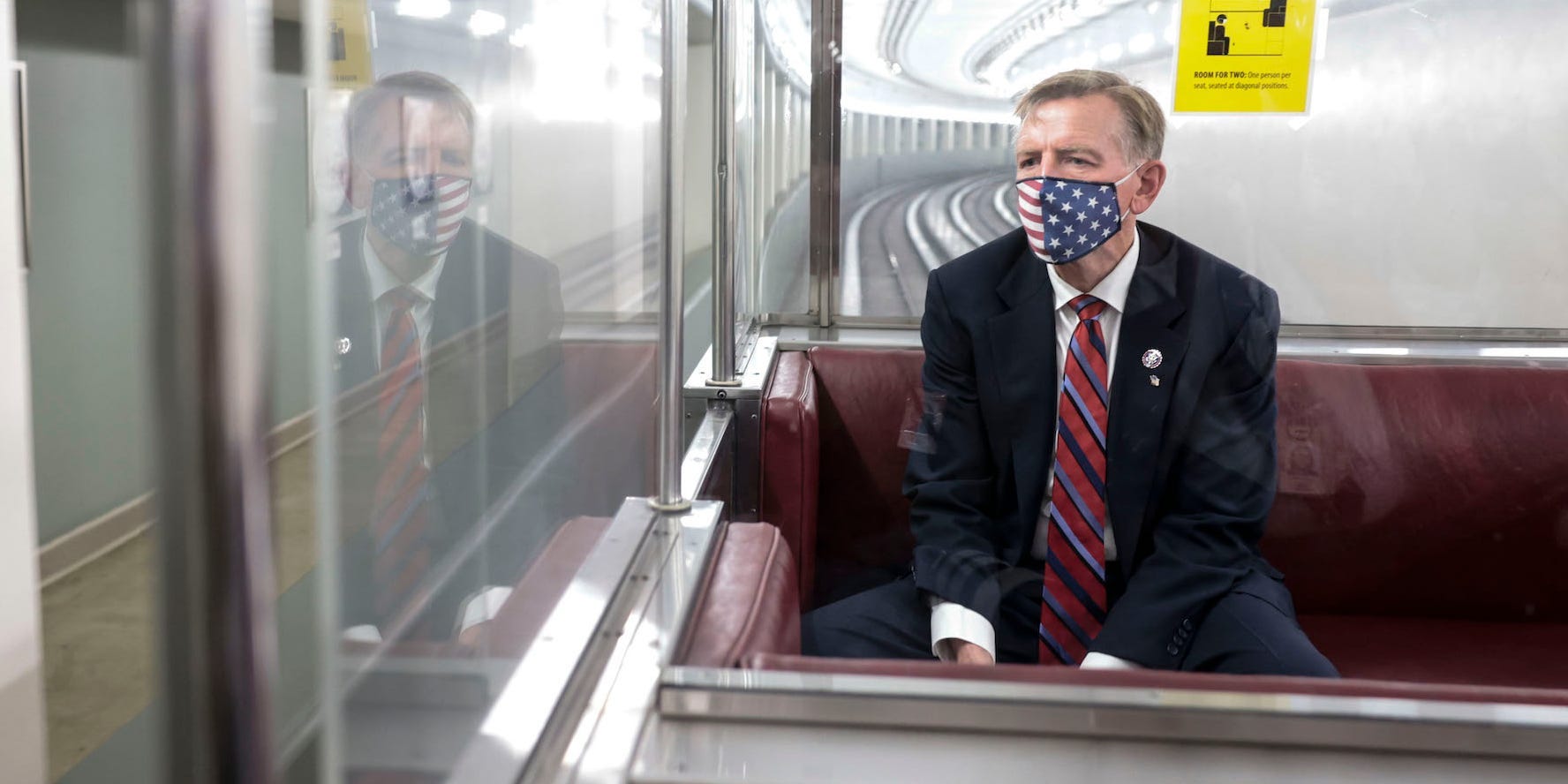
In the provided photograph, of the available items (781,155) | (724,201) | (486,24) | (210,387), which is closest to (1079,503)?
(724,201)

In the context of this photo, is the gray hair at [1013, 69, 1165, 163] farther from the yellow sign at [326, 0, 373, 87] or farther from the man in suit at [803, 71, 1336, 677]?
the yellow sign at [326, 0, 373, 87]

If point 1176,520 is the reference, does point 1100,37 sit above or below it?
above

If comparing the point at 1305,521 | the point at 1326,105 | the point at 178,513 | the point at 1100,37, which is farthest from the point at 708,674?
the point at 1326,105

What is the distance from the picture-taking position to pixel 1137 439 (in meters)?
1.85

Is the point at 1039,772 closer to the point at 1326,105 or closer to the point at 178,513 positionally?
the point at 178,513

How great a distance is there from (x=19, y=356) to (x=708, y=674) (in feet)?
3.70

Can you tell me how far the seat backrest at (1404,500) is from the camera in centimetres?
236

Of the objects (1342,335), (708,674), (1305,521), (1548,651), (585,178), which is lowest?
(1548,651)

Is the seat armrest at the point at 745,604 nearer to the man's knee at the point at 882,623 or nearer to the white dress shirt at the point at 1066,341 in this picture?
the man's knee at the point at 882,623

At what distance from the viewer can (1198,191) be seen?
260 cm

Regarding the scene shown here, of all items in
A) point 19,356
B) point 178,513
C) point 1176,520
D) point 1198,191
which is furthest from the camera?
point 1198,191

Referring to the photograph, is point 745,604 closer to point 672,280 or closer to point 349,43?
point 672,280

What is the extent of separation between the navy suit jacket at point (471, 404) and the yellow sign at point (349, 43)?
7 cm

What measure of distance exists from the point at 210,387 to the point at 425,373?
279 mm
